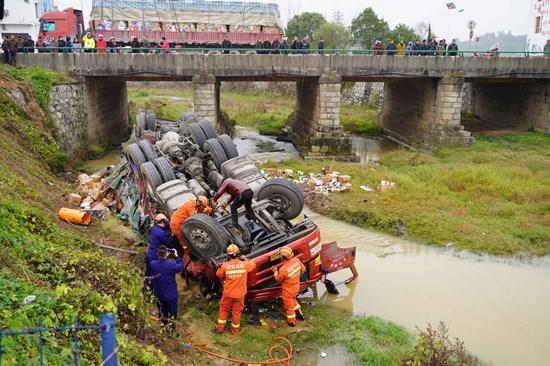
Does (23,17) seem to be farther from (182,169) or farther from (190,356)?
(190,356)

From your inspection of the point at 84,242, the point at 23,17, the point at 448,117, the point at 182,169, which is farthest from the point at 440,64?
the point at 23,17

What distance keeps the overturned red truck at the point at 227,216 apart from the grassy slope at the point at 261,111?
1872 cm

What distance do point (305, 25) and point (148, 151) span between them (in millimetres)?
59200

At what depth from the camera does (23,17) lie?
43469mm

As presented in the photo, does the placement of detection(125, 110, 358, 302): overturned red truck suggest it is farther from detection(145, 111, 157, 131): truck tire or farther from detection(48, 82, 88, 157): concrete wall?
detection(48, 82, 88, 157): concrete wall

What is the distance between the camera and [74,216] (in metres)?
10.3

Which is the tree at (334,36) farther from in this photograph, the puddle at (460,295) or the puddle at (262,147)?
the puddle at (460,295)

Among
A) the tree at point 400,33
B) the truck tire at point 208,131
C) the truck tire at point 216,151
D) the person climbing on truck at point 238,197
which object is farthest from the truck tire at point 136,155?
the tree at point 400,33

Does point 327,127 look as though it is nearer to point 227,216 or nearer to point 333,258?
point 333,258

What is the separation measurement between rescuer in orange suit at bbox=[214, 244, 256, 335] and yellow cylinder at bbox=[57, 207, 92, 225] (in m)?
4.81

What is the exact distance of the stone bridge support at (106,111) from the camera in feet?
67.2

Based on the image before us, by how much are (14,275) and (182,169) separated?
5858 millimetres

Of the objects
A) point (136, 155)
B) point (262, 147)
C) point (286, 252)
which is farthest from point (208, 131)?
point (262, 147)

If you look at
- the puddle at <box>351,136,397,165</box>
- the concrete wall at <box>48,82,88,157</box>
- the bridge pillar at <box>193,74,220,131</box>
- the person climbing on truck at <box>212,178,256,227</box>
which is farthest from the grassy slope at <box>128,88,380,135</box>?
the person climbing on truck at <box>212,178,256,227</box>
